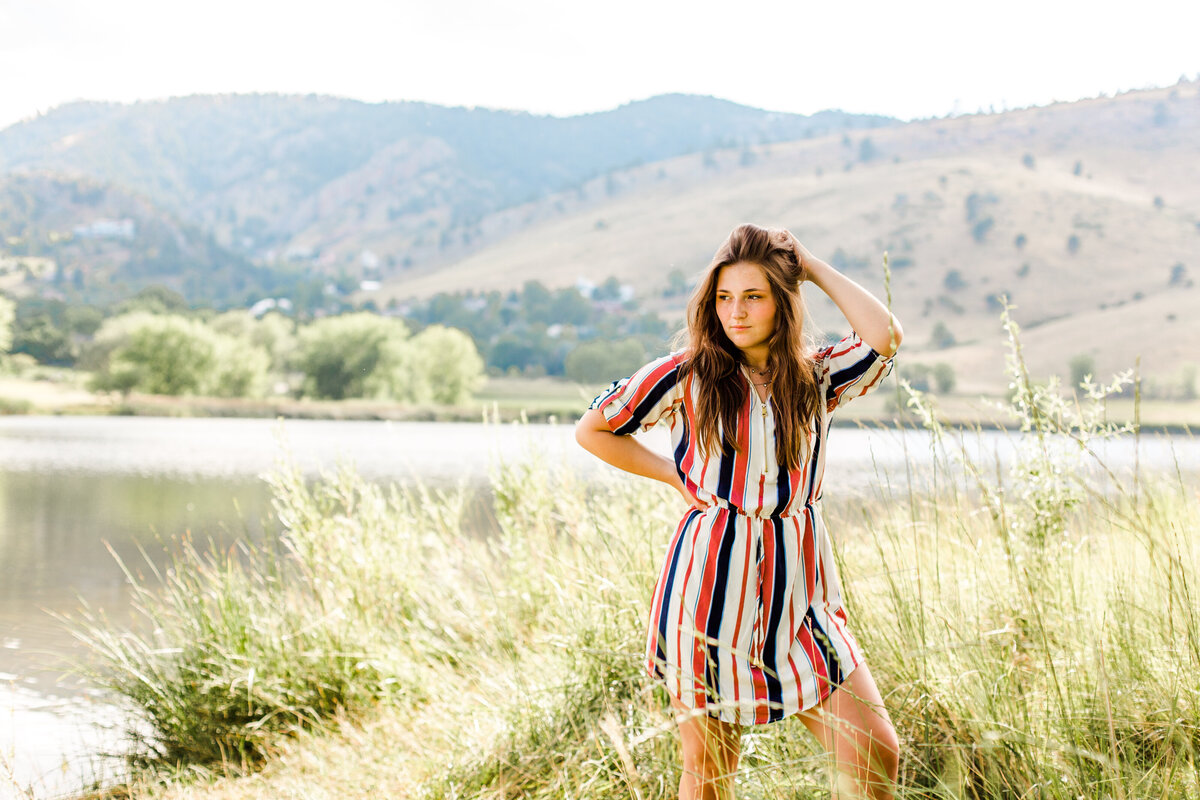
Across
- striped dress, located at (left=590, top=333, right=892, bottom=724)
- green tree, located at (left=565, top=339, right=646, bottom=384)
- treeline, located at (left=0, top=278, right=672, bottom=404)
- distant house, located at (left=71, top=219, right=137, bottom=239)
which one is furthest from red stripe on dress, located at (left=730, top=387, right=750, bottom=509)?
distant house, located at (left=71, top=219, right=137, bottom=239)

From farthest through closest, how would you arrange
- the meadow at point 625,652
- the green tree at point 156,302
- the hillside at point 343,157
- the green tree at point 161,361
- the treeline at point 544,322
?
the hillside at point 343,157, the green tree at point 156,302, the treeline at point 544,322, the green tree at point 161,361, the meadow at point 625,652

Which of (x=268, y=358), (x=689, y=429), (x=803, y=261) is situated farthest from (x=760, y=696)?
(x=268, y=358)

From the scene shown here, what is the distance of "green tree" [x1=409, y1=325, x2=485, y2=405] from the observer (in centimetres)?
4388

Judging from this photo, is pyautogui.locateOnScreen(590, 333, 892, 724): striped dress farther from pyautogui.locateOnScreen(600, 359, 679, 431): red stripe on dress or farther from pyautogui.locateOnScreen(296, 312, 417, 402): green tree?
pyautogui.locateOnScreen(296, 312, 417, 402): green tree

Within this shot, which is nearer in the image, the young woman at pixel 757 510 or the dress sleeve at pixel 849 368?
the young woman at pixel 757 510

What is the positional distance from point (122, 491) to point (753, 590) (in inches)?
646

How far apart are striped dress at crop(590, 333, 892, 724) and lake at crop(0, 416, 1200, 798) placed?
0.71 metres

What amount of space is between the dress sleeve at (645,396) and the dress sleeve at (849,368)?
0.34 m

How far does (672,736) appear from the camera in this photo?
8.04ft

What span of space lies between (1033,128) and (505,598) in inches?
4752

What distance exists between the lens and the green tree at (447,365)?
43875 mm

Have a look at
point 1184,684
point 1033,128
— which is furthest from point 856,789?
point 1033,128

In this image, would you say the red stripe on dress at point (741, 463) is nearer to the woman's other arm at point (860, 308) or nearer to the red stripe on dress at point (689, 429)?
the red stripe on dress at point (689, 429)

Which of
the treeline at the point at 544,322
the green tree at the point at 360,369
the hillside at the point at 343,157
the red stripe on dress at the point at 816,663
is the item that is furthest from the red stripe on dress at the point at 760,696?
the hillside at the point at 343,157
